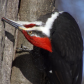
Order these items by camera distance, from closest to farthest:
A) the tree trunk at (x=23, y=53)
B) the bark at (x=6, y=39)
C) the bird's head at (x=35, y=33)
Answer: the bark at (x=6, y=39) < the bird's head at (x=35, y=33) < the tree trunk at (x=23, y=53)

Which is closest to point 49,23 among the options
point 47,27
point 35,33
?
point 47,27

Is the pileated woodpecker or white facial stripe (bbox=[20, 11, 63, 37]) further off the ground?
white facial stripe (bbox=[20, 11, 63, 37])

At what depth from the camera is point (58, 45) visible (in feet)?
5.86

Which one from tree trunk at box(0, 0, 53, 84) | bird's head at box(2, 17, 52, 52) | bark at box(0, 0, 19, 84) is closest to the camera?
bark at box(0, 0, 19, 84)

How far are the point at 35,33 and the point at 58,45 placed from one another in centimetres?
27

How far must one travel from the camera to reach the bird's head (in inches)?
66.0

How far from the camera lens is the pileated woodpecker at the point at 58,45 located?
171 cm

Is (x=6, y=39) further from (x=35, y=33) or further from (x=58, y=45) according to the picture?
(x=58, y=45)

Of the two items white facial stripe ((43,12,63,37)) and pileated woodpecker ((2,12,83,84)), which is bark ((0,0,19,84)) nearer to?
pileated woodpecker ((2,12,83,84))

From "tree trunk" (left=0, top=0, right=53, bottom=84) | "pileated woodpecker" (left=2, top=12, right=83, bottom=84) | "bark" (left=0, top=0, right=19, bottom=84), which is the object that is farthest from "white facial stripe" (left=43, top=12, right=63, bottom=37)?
"bark" (left=0, top=0, right=19, bottom=84)

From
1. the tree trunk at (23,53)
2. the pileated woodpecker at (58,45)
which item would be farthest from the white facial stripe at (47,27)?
the tree trunk at (23,53)

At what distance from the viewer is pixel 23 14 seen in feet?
6.63

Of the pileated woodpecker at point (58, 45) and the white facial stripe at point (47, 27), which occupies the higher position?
the white facial stripe at point (47, 27)

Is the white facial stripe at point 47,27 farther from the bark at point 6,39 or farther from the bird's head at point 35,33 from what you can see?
the bark at point 6,39
